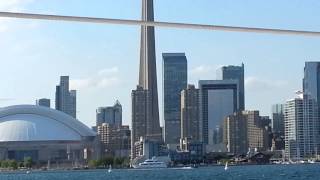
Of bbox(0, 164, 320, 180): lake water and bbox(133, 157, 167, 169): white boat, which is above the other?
bbox(0, 164, 320, 180): lake water

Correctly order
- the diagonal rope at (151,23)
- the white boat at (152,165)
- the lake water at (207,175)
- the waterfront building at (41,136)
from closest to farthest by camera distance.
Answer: the diagonal rope at (151,23) < the lake water at (207,175) < the white boat at (152,165) < the waterfront building at (41,136)

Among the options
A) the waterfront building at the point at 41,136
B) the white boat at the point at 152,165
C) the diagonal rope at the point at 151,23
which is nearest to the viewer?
the diagonal rope at the point at 151,23

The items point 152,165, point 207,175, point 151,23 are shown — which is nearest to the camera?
point 151,23

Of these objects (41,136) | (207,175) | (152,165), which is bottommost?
(152,165)

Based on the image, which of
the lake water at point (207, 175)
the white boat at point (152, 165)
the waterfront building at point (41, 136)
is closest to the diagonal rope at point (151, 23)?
the lake water at point (207, 175)

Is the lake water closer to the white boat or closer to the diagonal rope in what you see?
the white boat

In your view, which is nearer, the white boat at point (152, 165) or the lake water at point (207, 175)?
the lake water at point (207, 175)

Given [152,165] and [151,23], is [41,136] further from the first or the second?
[151,23]

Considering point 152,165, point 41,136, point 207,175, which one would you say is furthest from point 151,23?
point 41,136

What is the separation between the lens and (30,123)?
176125mm

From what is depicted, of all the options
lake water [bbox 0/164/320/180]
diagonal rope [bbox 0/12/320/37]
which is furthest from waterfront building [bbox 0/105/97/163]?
diagonal rope [bbox 0/12/320/37]

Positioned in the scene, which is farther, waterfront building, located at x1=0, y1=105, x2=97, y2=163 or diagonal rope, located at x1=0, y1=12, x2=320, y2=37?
waterfront building, located at x1=0, y1=105, x2=97, y2=163

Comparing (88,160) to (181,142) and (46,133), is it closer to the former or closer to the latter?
(46,133)

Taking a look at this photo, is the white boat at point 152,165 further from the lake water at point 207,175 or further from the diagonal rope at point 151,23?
the diagonal rope at point 151,23
